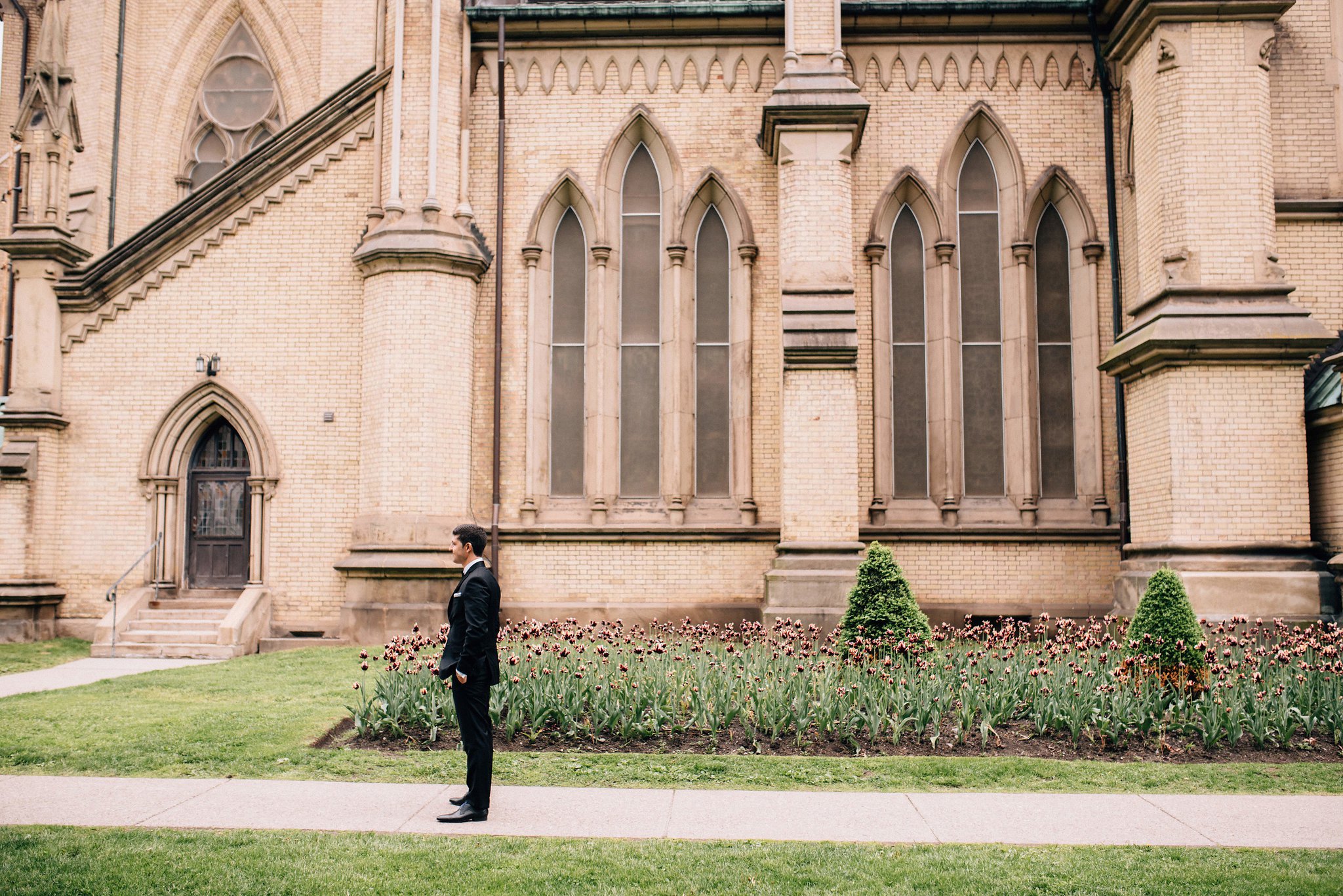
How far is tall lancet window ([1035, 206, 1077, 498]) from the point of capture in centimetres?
1574

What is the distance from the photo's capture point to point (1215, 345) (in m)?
12.9

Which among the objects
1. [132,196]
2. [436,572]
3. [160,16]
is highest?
[160,16]

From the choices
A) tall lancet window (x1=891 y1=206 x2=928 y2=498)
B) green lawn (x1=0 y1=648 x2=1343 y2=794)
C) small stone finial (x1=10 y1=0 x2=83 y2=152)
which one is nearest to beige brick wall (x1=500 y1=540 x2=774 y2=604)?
tall lancet window (x1=891 y1=206 x2=928 y2=498)

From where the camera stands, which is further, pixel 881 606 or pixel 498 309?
pixel 498 309

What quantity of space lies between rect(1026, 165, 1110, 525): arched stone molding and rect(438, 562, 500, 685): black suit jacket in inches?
444

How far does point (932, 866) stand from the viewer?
539 centimetres

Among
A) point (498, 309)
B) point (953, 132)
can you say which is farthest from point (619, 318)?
point (953, 132)

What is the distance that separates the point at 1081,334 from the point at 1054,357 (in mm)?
507

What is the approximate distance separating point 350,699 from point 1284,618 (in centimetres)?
1062

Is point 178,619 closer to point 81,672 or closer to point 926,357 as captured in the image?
point 81,672

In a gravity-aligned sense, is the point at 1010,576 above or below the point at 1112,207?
below

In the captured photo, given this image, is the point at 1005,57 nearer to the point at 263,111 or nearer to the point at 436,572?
the point at 436,572

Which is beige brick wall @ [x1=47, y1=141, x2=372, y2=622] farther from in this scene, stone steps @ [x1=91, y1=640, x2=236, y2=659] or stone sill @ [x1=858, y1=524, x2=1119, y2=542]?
stone sill @ [x1=858, y1=524, x2=1119, y2=542]

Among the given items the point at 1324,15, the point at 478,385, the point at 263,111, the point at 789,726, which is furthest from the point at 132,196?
the point at 1324,15
